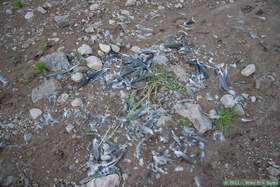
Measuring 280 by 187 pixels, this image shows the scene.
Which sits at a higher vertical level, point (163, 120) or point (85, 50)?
point (85, 50)

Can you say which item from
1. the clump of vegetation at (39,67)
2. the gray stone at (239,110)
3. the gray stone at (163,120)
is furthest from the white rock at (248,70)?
the clump of vegetation at (39,67)

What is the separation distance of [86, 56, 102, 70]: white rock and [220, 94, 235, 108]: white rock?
1211 mm

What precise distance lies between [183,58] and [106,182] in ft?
4.84

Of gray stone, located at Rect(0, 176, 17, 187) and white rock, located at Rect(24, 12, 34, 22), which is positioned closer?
gray stone, located at Rect(0, 176, 17, 187)

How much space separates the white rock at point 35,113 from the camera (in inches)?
100.0

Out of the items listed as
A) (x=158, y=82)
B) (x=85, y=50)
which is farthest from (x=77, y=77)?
(x=158, y=82)

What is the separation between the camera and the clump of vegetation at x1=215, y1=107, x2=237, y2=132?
2482 mm

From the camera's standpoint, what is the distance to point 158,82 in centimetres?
272

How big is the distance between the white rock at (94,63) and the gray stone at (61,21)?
680mm

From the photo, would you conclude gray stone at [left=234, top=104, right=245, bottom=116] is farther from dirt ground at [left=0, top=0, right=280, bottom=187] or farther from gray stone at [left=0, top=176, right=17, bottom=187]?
gray stone at [left=0, top=176, right=17, bottom=187]

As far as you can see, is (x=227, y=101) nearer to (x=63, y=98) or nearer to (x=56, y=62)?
(x=63, y=98)

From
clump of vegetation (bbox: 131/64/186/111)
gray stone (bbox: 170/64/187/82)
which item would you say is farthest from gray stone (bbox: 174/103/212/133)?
gray stone (bbox: 170/64/187/82)

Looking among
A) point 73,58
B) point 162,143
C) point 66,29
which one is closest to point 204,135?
point 162,143

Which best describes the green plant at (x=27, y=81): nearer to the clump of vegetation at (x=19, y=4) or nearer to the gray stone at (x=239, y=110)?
the clump of vegetation at (x=19, y=4)
